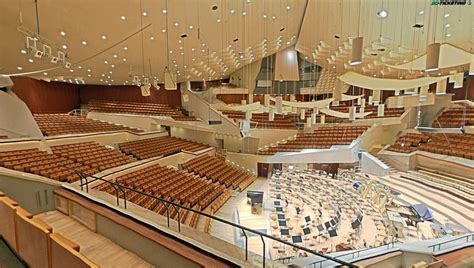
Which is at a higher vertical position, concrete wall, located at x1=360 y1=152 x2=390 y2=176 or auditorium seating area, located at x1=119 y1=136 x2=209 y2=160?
auditorium seating area, located at x1=119 y1=136 x2=209 y2=160

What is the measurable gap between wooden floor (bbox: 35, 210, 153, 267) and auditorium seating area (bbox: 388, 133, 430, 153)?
500 inches

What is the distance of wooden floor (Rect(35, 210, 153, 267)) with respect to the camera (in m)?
2.77

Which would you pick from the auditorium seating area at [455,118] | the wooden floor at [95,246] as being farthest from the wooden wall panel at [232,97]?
the wooden floor at [95,246]

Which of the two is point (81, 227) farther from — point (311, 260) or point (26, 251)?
point (311, 260)

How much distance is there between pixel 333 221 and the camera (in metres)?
7.46

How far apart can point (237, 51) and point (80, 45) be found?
25.7ft

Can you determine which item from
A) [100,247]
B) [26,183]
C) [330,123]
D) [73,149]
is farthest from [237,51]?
[100,247]

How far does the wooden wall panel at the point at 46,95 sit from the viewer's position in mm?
14977

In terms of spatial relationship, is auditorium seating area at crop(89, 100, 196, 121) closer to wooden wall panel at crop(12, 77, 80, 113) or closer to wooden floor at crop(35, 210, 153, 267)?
wooden wall panel at crop(12, 77, 80, 113)

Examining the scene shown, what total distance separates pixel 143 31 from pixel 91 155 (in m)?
4.43

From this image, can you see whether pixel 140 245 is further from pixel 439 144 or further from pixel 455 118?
pixel 455 118

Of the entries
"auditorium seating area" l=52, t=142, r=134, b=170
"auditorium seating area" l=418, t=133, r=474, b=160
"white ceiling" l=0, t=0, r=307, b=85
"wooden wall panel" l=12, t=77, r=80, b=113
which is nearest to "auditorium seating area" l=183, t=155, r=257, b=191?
"auditorium seating area" l=52, t=142, r=134, b=170

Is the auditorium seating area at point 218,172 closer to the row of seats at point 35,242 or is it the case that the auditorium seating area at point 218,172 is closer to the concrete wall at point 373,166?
the concrete wall at point 373,166

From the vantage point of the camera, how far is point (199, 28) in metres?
9.66
